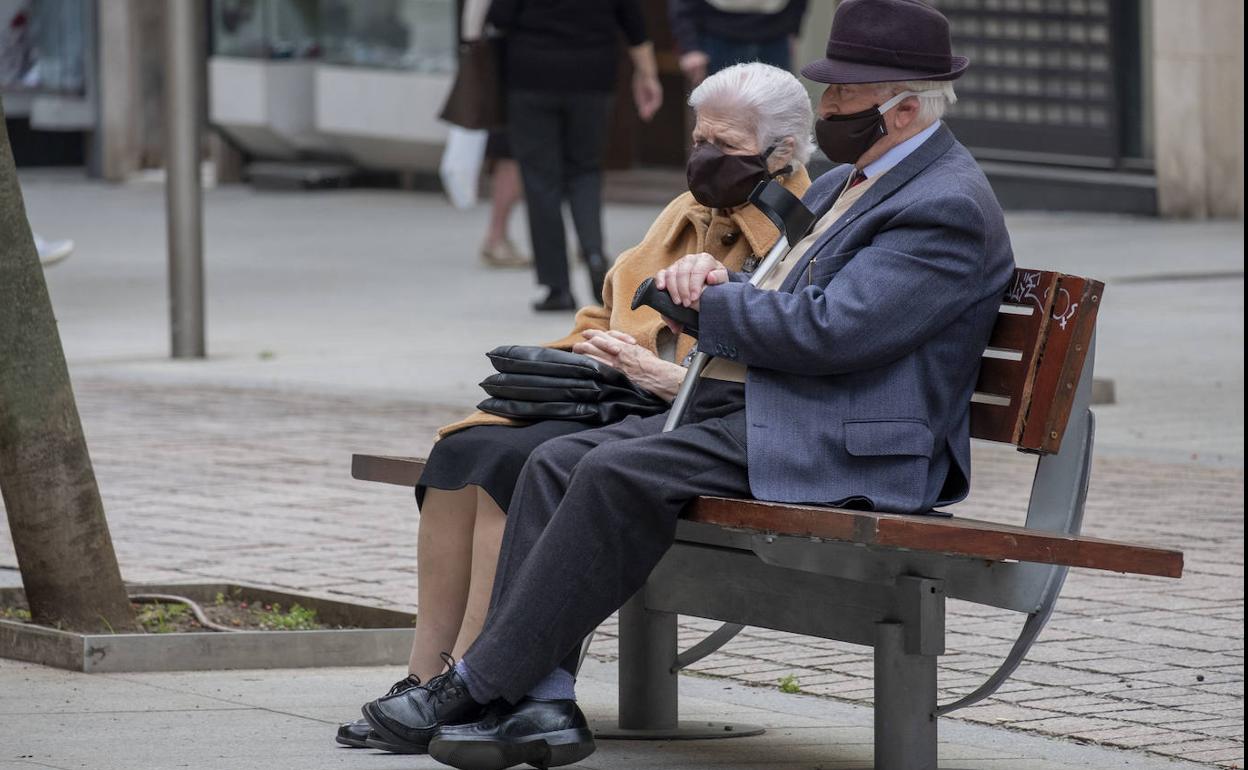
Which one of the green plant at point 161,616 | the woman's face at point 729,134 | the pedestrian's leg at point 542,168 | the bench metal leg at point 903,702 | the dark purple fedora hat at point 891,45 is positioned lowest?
the pedestrian's leg at point 542,168

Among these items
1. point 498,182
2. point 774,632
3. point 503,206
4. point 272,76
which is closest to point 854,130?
point 774,632

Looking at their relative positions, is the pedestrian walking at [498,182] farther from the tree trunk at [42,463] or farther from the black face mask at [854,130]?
the black face mask at [854,130]

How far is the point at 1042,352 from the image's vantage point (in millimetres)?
3975

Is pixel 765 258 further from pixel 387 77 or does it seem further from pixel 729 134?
pixel 387 77

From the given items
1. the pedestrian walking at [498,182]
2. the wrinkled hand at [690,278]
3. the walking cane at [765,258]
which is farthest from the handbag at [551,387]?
the pedestrian walking at [498,182]

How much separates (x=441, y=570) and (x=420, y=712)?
0.34 metres

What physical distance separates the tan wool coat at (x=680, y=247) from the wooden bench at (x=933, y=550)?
1.81 feet

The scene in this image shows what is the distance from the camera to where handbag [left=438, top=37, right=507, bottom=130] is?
38.1 ft

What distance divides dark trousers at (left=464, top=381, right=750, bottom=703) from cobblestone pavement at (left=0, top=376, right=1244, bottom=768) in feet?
3.41

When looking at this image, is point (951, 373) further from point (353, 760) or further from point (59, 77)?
point (59, 77)

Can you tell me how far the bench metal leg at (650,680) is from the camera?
4.48 metres

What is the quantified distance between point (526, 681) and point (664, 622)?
587 millimetres

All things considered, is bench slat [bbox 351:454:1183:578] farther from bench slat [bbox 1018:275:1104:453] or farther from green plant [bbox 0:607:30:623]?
green plant [bbox 0:607:30:623]

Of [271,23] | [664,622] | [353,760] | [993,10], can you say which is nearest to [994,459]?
[664,622]
